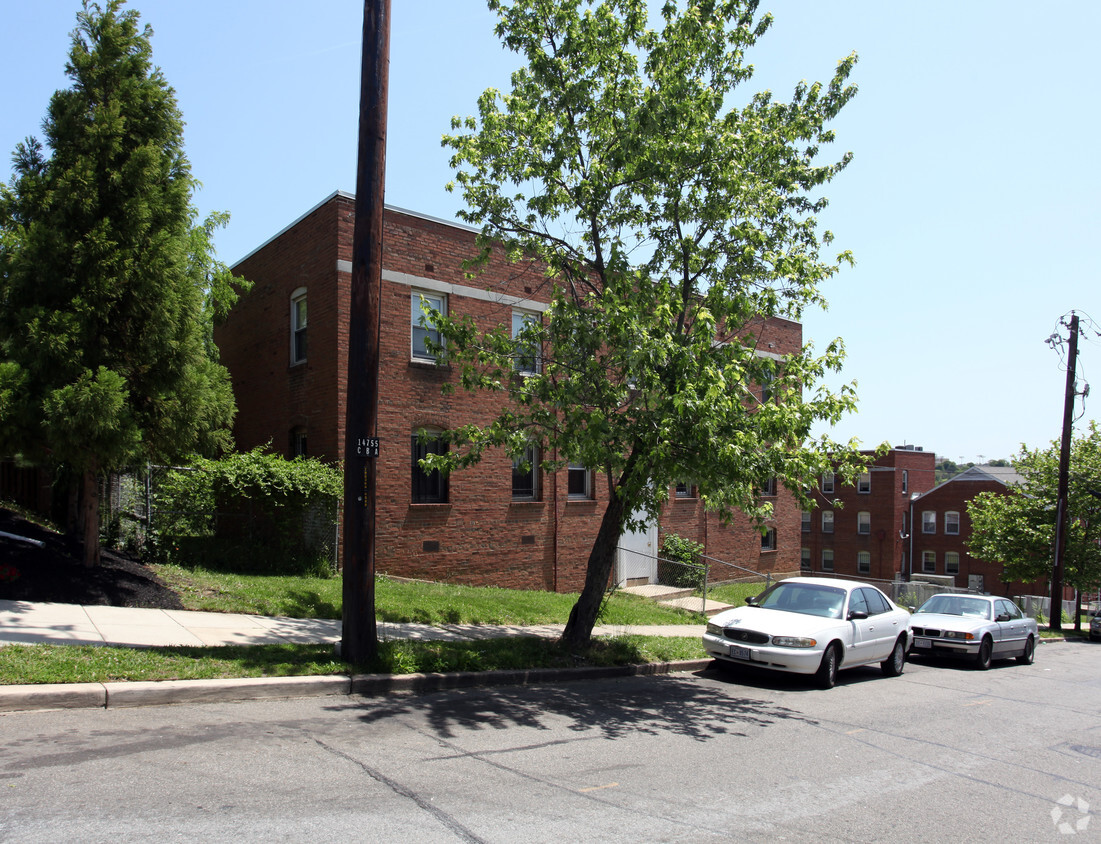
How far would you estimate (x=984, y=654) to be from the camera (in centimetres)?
1430

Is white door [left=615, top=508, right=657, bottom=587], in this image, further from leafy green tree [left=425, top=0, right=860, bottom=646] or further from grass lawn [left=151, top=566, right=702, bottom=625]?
leafy green tree [left=425, top=0, right=860, bottom=646]

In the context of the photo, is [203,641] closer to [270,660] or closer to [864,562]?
[270,660]

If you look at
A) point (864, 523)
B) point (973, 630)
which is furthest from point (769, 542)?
point (864, 523)

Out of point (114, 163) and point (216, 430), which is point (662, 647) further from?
point (114, 163)

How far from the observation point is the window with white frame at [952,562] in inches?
2065

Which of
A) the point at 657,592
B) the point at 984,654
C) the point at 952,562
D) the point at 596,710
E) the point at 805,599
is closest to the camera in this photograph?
the point at 596,710

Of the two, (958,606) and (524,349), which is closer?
(524,349)

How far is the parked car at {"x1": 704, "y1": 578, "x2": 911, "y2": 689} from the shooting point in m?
10.3

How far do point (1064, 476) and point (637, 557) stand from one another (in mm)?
15767

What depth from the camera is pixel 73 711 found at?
246 inches

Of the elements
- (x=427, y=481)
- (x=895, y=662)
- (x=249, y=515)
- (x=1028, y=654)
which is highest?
(x=427, y=481)

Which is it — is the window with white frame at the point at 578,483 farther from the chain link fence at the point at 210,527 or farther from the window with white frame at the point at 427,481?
the chain link fence at the point at 210,527

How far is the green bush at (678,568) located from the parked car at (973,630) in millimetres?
7124

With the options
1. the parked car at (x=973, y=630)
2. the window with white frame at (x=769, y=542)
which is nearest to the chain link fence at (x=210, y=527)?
the parked car at (x=973, y=630)
